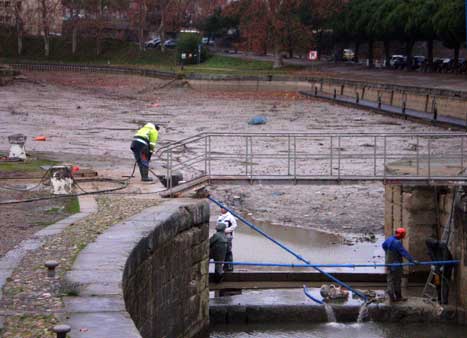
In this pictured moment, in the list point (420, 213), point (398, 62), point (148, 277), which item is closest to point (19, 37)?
point (398, 62)

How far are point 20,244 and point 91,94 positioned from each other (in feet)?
186

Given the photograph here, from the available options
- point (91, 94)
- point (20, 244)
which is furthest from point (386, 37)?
point (20, 244)

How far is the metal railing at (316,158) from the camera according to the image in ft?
67.6

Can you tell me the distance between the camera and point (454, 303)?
19812 millimetres

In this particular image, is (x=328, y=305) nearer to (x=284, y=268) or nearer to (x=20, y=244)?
(x=284, y=268)

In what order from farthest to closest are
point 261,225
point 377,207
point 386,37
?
point 386,37 < point 377,207 < point 261,225

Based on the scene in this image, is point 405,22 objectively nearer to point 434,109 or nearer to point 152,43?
point 434,109

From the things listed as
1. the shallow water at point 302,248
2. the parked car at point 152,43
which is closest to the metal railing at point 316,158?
the shallow water at point 302,248

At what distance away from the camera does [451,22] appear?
6694 centimetres

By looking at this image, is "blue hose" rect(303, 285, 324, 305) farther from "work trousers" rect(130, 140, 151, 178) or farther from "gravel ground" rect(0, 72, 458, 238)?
"gravel ground" rect(0, 72, 458, 238)

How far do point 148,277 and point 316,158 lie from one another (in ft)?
36.2

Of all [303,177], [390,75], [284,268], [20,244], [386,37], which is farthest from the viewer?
[386,37]

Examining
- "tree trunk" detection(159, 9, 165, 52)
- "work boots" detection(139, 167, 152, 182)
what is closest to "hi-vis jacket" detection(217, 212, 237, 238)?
"work boots" detection(139, 167, 152, 182)

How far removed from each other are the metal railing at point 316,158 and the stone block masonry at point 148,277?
289 cm
